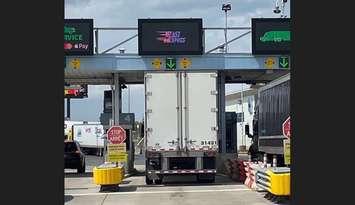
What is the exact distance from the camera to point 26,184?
173 inches

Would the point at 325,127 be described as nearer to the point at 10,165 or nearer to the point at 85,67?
the point at 10,165

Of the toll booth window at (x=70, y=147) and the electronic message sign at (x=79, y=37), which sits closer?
the electronic message sign at (x=79, y=37)

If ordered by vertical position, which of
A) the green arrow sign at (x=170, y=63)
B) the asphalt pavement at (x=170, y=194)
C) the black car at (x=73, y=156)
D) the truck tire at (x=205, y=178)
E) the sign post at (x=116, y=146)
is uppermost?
the green arrow sign at (x=170, y=63)

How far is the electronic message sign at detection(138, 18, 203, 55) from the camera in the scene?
937 inches

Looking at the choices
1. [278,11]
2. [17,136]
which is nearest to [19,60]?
[17,136]

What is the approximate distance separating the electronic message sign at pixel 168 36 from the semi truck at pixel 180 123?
10.0 ft

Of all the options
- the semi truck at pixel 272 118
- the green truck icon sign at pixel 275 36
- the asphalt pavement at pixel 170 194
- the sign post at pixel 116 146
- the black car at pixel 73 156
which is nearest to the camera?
the asphalt pavement at pixel 170 194

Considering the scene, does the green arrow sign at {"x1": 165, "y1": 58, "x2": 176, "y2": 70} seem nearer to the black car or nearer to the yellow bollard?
the yellow bollard


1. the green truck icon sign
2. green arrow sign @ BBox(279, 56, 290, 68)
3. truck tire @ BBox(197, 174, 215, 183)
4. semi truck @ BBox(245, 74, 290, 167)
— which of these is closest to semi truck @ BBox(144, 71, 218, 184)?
truck tire @ BBox(197, 174, 215, 183)

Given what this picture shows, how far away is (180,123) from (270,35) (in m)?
5.75

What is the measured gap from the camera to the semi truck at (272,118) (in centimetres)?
1998

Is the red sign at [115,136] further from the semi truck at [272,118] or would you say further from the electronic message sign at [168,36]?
the semi truck at [272,118]

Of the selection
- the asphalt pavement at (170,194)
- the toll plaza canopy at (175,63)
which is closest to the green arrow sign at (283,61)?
the toll plaza canopy at (175,63)

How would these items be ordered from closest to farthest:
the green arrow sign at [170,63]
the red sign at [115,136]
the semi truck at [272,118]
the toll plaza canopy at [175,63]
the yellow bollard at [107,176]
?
the yellow bollard at [107,176] → the semi truck at [272,118] → the red sign at [115,136] → the green arrow sign at [170,63] → the toll plaza canopy at [175,63]
